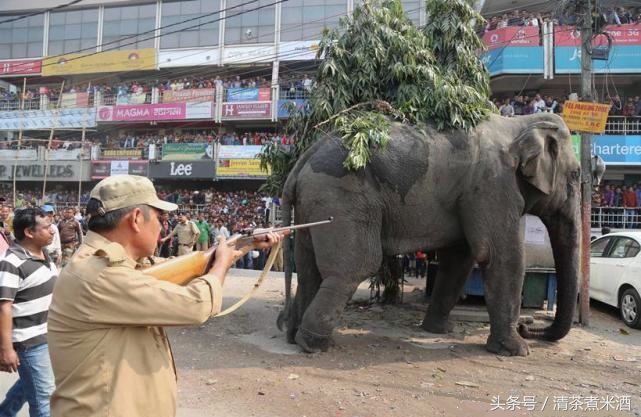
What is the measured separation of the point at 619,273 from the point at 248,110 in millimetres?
22174

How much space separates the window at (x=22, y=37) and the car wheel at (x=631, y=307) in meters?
35.1

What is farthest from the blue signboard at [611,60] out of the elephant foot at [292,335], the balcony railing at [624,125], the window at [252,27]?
the elephant foot at [292,335]

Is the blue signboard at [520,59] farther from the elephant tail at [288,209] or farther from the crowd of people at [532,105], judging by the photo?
the elephant tail at [288,209]

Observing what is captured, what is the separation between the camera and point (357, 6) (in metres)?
7.21

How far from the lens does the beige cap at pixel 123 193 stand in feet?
6.58

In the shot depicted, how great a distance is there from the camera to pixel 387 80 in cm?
698

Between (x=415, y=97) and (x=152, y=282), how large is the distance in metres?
5.15

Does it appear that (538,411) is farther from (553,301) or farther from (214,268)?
(553,301)

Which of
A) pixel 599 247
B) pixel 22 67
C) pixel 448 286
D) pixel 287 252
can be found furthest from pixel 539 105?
pixel 22 67

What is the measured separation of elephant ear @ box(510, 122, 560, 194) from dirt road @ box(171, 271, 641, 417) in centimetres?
200

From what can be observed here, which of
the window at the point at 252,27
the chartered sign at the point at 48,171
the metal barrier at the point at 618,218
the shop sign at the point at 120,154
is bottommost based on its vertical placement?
the metal barrier at the point at 618,218

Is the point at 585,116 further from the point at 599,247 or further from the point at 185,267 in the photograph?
the point at 185,267

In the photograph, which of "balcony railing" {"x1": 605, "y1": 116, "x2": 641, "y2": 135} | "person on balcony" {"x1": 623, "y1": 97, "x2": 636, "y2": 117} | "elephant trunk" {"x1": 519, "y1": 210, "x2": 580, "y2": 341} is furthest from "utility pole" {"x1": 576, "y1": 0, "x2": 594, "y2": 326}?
"person on balcony" {"x1": 623, "y1": 97, "x2": 636, "y2": 117}

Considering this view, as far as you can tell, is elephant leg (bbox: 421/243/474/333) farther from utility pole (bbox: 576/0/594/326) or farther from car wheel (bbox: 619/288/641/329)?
car wheel (bbox: 619/288/641/329)
